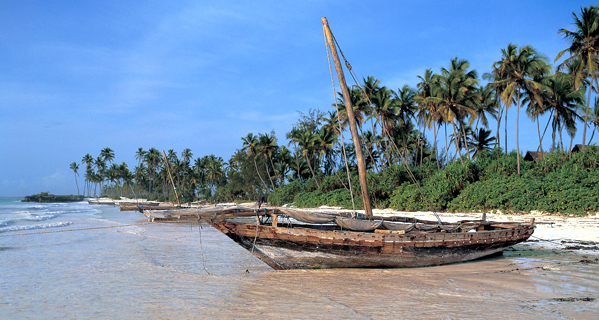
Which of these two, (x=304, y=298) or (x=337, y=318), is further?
(x=304, y=298)

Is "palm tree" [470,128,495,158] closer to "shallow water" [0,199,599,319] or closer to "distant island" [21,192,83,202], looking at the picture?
"shallow water" [0,199,599,319]

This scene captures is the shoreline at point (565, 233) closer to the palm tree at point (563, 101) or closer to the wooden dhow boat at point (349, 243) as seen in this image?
the wooden dhow boat at point (349, 243)

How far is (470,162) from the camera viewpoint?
23.0m

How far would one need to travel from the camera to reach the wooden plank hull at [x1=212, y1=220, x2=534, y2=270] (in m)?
7.34

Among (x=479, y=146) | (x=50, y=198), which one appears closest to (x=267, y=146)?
(x=479, y=146)

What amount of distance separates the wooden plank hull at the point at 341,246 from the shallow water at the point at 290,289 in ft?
0.81

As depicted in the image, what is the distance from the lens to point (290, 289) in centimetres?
619

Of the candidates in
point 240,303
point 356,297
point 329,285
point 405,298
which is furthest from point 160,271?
point 405,298

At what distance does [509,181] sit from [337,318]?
18.9 metres

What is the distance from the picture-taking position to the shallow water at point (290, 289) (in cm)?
494

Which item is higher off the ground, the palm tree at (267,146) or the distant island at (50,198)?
the palm tree at (267,146)

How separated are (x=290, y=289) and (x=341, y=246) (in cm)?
163

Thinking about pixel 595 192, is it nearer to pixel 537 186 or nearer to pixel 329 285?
pixel 537 186

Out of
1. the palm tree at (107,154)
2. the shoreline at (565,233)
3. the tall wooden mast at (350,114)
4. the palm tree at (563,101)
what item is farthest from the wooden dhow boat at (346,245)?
the palm tree at (107,154)
